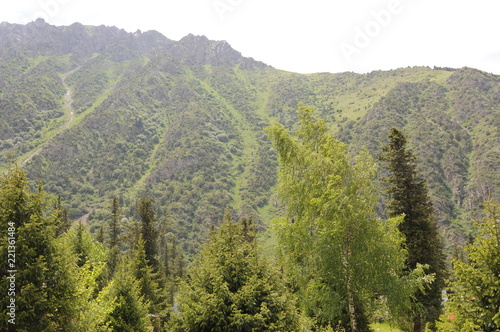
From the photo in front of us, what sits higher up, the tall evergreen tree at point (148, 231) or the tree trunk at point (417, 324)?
the tall evergreen tree at point (148, 231)

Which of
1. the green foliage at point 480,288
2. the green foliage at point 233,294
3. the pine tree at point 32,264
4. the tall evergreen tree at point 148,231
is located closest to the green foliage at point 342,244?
the green foliage at point 480,288

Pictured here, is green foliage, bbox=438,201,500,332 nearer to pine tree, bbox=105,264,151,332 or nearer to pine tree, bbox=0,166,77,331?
pine tree, bbox=0,166,77,331

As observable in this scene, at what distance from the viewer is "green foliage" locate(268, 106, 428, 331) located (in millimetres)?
15641

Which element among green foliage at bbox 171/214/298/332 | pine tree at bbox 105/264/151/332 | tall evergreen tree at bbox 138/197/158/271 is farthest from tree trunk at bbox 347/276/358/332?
tall evergreen tree at bbox 138/197/158/271

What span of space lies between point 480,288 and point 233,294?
7705 mm

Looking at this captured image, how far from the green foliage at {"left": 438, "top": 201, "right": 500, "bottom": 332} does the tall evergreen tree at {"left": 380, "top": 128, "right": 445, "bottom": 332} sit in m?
13.2

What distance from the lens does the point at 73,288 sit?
10211 mm

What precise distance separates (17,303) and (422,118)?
198m

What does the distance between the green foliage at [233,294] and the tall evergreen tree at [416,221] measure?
16289 millimetres

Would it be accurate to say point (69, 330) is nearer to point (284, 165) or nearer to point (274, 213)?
point (284, 165)

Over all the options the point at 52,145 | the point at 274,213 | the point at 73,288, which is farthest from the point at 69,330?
the point at 52,145

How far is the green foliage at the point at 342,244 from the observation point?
1564 centimetres

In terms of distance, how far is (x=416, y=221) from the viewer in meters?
22.5

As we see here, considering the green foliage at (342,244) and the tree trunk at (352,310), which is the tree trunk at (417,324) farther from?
the tree trunk at (352,310)
